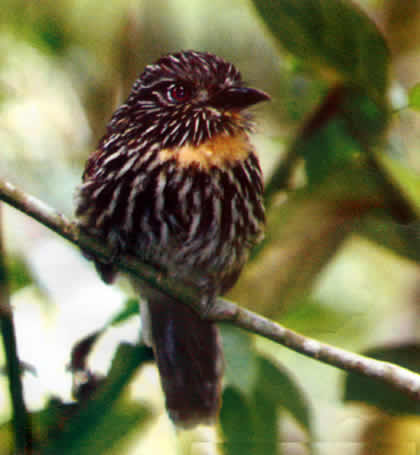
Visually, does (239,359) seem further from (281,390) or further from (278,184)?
(278,184)

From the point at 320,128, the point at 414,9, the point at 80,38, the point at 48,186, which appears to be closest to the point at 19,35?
the point at 80,38

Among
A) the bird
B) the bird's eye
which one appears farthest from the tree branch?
the bird's eye

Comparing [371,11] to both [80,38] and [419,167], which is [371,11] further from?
[80,38]

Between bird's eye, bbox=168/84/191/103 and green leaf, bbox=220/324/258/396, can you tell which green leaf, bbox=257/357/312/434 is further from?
bird's eye, bbox=168/84/191/103

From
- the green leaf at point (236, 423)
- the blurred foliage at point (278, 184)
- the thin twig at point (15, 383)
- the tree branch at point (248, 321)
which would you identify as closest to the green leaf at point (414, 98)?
the blurred foliage at point (278, 184)

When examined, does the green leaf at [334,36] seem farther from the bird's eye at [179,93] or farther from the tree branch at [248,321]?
the tree branch at [248,321]

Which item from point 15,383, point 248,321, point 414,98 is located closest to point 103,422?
point 15,383

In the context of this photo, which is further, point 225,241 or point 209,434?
point 225,241
